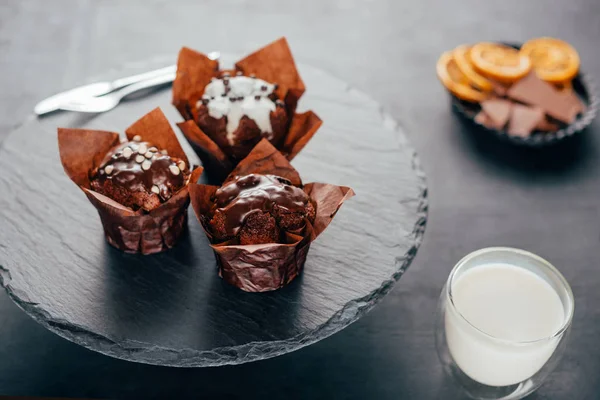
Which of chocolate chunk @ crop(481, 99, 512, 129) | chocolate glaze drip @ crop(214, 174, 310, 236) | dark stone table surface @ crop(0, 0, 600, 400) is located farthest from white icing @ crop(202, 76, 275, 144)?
chocolate chunk @ crop(481, 99, 512, 129)

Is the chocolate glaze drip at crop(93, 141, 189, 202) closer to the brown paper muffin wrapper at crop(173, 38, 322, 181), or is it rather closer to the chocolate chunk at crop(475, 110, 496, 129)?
the brown paper muffin wrapper at crop(173, 38, 322, 181)

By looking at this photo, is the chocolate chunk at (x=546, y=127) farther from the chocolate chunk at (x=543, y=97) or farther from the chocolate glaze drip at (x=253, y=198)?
the chocolate glaze drip at (x=253, y=198)

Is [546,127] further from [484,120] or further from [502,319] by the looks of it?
[502,319]

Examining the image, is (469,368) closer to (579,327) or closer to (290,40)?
(579,327)

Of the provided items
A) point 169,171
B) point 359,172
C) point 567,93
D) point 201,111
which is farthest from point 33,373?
point 567,93

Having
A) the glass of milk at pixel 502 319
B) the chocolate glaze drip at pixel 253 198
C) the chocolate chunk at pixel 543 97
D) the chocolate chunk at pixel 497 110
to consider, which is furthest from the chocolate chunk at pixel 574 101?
the chocolate glaze drip at pixel 253 198

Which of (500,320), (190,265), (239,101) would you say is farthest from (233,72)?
(500,320)
